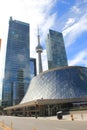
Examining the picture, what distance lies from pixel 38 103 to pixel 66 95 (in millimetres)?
16224

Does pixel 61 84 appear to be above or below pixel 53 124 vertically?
above

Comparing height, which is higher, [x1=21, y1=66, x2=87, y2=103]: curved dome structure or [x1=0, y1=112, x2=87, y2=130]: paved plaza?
[x1=21, y1=66, x2=87, y2=103]: curved dome structure

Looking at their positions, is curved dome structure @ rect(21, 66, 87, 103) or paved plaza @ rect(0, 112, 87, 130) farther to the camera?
curved dome structure @ rect(21, 66, 87, 103)

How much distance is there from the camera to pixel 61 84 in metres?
87.6

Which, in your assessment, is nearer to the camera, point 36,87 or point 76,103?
point 76,103

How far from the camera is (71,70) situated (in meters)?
91.8

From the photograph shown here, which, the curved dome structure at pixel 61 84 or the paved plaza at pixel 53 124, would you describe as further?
the curved dome structure at pixel 61 84

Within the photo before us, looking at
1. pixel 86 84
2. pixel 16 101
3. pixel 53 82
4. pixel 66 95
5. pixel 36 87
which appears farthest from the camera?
pixel 16 101

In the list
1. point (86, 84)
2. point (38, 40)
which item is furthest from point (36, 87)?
point (38, 40)

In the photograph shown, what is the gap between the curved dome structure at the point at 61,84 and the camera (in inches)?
3176

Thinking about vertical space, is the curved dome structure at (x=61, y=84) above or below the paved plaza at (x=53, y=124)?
above

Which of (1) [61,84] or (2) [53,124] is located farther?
(1) [61,84]

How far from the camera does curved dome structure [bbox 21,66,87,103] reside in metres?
80.7

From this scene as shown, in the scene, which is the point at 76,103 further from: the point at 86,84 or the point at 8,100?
the point at 8,100
